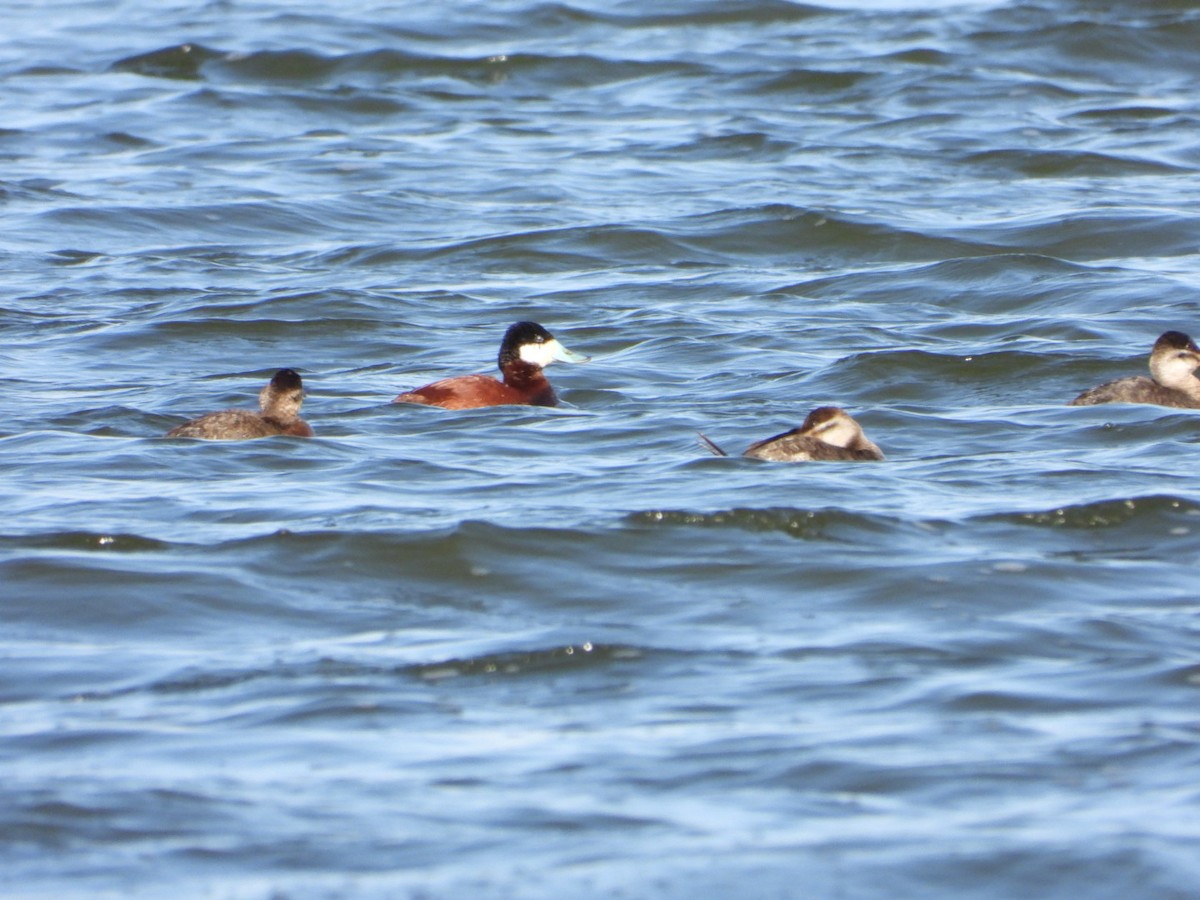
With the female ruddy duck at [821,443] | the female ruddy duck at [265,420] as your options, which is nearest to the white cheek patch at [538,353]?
the female ruddy duck at [265,420]

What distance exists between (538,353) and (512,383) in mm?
348

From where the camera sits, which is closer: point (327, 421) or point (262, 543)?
point (262, 543)

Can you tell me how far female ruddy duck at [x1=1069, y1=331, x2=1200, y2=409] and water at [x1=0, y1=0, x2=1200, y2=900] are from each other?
8.1 inches

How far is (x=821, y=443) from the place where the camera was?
10.9 meters

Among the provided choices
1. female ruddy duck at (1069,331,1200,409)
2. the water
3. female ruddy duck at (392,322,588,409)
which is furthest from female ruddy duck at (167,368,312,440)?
female ruddy duck at (1069,331,1200,409)

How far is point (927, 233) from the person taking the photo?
18.8m

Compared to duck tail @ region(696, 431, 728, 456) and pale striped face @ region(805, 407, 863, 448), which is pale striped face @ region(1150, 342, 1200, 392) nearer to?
pale striped face @ region(805, 407, 863, 448)

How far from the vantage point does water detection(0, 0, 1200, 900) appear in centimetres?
612

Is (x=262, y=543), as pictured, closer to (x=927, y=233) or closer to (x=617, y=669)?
(x=617, y=669)

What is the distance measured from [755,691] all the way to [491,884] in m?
1.75

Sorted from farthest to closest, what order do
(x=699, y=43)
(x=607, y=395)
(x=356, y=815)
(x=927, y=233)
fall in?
(x=699, y=43), (x=927, y=233), (x=607, y=395), (x=356, y=815)

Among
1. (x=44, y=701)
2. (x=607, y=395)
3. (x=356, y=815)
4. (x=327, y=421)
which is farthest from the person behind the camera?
(x=607, y=395)

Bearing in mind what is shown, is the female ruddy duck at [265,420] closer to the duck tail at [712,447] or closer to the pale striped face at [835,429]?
the duck tail at [712,447]

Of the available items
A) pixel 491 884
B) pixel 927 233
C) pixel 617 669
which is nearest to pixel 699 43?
pixel 927 233
